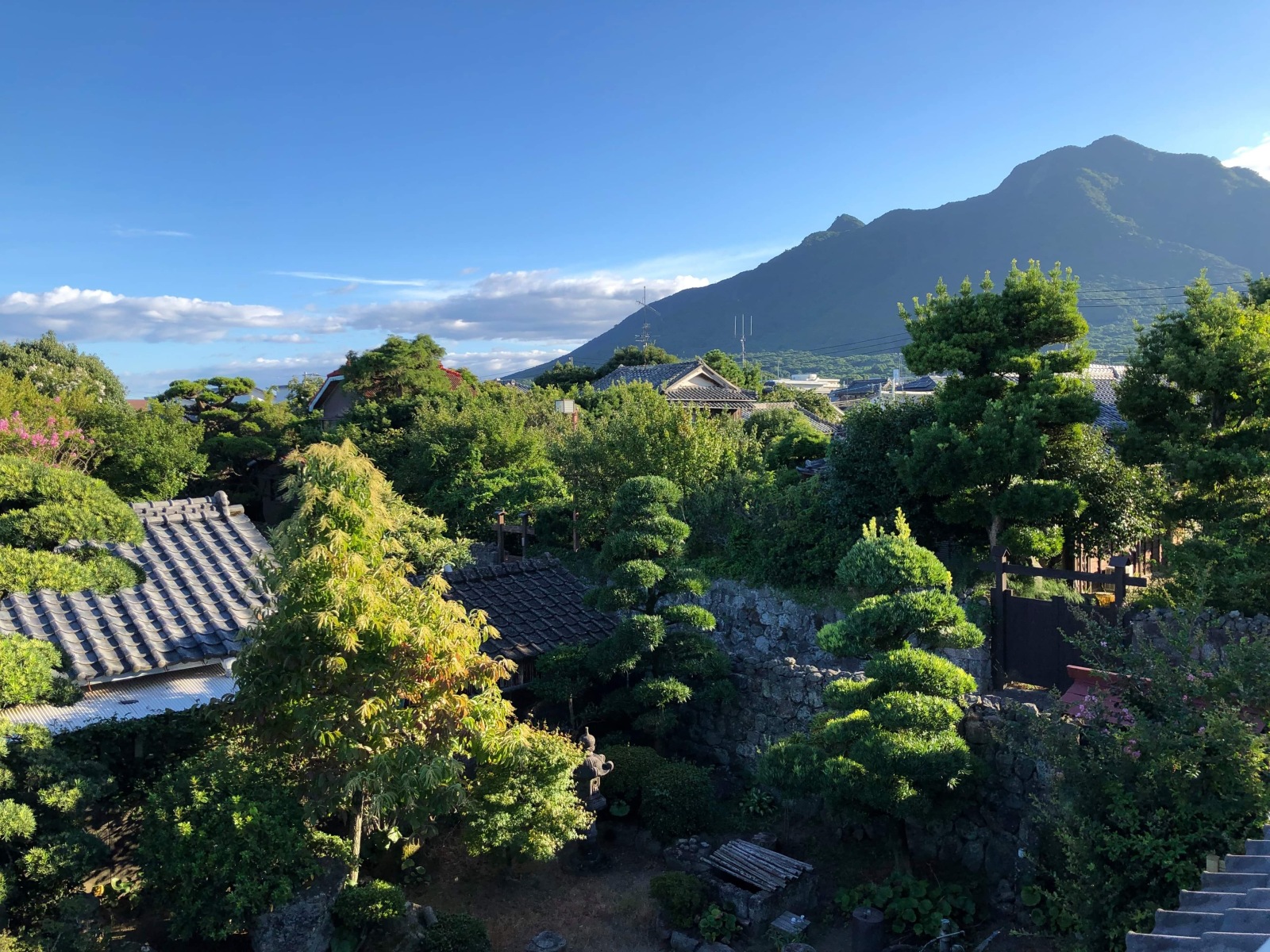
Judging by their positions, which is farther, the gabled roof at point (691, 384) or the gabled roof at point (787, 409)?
the gabled roof at point (691, 384)

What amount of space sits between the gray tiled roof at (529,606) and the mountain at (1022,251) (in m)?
90.6

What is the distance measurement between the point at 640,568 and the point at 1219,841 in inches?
263

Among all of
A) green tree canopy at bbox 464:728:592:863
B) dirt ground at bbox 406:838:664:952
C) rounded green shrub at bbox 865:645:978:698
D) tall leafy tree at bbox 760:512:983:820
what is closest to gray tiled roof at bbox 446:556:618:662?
dirt ground at bbox 406:838:664:952

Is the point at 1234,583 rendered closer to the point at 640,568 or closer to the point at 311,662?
the point at 640,568

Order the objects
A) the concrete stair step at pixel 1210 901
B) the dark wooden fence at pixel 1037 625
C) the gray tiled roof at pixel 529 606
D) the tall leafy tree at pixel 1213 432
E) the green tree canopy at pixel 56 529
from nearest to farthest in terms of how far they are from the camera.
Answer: the concrete stair step at pixel 1210 901
the green tree canopy at pixel 56 529
the tall leafy tree at pixel 1213 432
the dark wooden fence at pixel 1037 625
the gray tiled roof at pixel 529 606

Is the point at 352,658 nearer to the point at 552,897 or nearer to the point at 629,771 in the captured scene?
the point at 552,897

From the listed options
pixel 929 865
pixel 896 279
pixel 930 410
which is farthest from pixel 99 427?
pixel 896 279

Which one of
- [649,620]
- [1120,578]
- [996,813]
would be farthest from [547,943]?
[1120,578]

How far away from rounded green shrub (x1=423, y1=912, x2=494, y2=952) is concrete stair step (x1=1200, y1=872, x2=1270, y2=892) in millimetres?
6099

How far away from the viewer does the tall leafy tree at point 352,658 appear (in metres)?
7.03

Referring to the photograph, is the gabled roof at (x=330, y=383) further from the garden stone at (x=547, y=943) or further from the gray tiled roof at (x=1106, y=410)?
the garden stone at (x=547, y=943)

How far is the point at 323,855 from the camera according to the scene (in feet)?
25.1

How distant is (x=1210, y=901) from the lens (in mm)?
4422

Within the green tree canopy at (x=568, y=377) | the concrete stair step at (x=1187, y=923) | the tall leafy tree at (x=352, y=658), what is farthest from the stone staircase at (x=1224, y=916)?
the green tree canopy at (x=568, y=377)
